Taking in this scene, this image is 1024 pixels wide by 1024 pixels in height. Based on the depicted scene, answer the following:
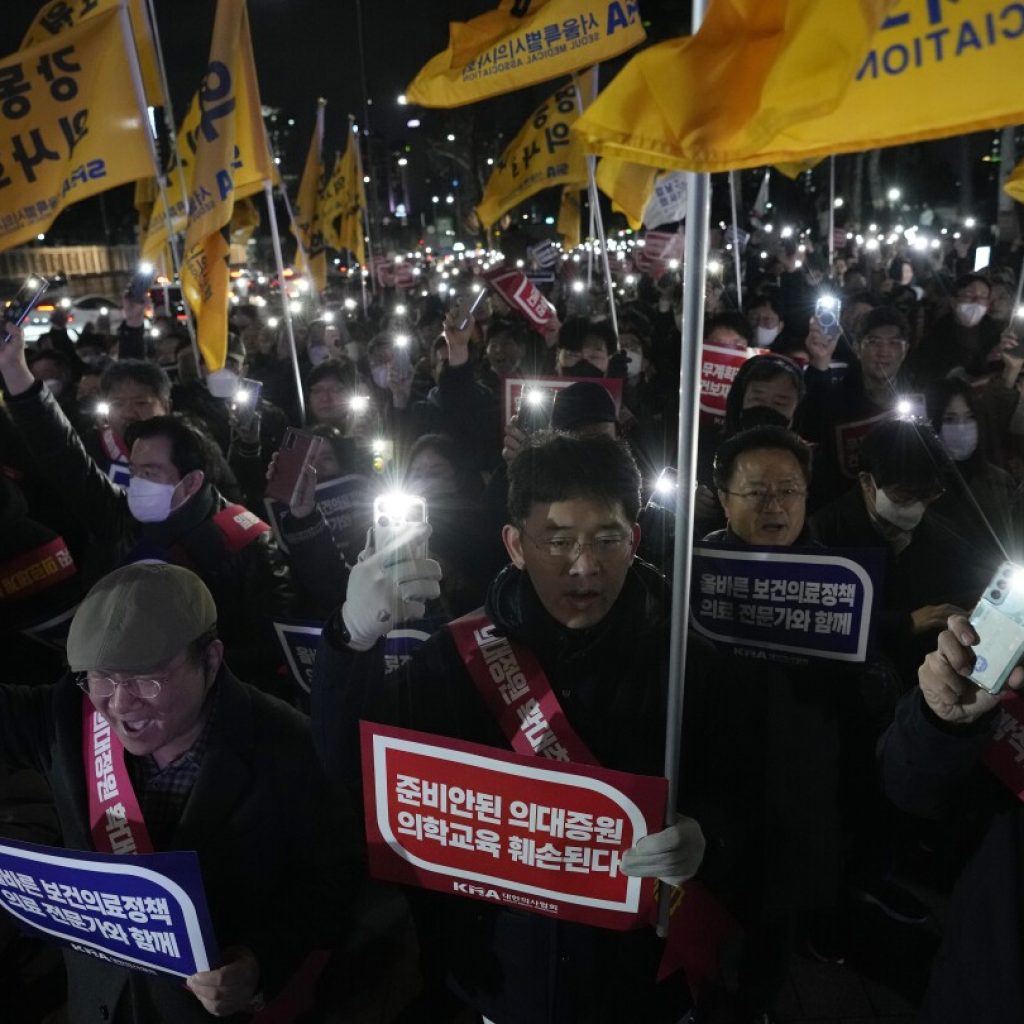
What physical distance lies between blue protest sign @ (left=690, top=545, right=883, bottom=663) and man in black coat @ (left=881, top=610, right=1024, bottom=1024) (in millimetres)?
580

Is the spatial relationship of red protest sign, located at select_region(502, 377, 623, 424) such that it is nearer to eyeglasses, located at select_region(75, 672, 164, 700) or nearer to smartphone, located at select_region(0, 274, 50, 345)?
smartphone, located at select_region(0, 274, 50, 345)

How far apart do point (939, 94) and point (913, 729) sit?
4.82 feet

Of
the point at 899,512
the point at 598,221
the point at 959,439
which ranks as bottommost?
the point at 899,512

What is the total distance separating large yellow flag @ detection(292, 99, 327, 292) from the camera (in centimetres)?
1184

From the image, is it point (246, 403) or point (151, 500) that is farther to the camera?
point (246, 403)

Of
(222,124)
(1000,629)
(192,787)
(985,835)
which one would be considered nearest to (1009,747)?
(985,835)

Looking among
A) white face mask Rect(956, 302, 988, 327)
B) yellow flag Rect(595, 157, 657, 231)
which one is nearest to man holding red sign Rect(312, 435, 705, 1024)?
yellow flag Rect(595, 157, 657, 231)

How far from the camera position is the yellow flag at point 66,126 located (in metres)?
4.99

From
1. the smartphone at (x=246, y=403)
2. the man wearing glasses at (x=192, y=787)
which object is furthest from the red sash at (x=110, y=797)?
the smartphone at (x=246, y=403)

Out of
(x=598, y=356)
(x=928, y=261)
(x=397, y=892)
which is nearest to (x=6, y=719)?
(x=397, y=892)

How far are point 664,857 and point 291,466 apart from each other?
2.41m

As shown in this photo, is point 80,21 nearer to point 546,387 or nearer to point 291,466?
point 546,387

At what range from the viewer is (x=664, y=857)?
1.98 m

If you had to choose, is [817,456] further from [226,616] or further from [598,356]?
[226,616]
